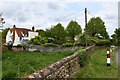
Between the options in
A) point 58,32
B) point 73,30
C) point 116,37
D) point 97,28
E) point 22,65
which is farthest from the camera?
point 73,30

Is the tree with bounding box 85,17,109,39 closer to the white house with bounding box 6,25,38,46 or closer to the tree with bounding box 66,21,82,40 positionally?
the tree with bounding box 66,21,82,40

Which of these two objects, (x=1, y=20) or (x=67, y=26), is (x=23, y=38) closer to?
(x=67, y=26)

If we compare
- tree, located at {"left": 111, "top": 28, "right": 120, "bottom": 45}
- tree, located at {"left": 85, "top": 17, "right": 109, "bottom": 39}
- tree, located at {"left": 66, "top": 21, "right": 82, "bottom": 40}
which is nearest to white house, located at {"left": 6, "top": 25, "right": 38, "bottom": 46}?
tree, located at {"left": 66, "top": 21, "right": 82, "bottom": 40}

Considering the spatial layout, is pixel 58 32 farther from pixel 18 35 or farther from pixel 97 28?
pixel 18 35

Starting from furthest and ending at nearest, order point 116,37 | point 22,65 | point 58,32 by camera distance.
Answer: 1. point 58,32
2. point 116,37
3. point 22,65

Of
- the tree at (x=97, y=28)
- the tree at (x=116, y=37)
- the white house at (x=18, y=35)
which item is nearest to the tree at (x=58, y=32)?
the white house at (x=18, y=35)

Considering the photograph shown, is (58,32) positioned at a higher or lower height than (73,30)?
lower

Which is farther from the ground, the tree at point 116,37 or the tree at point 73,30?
the tree at point 73,30

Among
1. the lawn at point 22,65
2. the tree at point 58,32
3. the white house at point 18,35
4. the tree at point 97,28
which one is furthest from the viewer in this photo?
the white house at point 18,35

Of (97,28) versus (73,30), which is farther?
(73,30)

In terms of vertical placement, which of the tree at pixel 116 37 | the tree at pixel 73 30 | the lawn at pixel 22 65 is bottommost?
the lawn at pixel 22 65

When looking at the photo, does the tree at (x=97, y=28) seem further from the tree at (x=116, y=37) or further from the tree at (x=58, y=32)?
the tree at (x=58, y=32)

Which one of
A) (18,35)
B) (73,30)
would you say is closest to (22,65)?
(18,35)

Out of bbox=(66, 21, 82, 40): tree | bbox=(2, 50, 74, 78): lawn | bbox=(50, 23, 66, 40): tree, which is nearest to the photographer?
bbox=(2, 50, 74, 78): lawn
